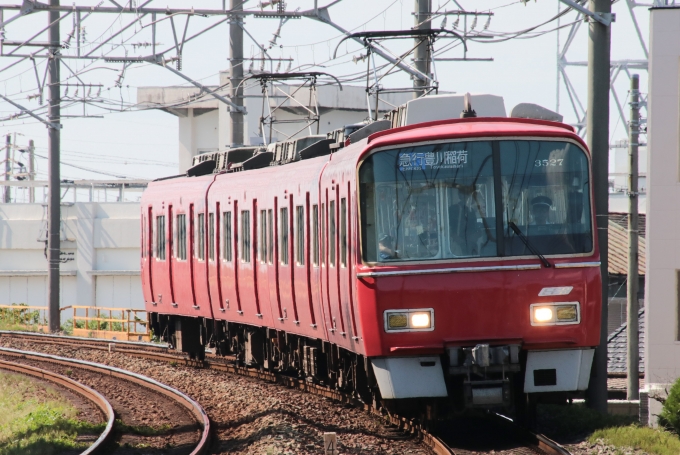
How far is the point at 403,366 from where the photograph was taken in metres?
9.89

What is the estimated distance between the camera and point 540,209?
32.4 ft

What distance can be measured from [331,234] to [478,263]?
2.46 metres

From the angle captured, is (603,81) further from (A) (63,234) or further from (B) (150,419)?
(A) (63,234)

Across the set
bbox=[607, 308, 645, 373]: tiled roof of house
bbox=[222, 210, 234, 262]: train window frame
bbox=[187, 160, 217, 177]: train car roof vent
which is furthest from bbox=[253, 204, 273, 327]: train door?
bbox=[607, 308, 645, 373]: tiled roof of house

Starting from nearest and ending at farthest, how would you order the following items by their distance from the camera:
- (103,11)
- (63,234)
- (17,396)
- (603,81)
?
1. (603,81)
2. (17,396)
3. (103,11)
4. (63,234)

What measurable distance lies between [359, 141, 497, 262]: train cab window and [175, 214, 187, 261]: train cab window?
9.66 metres

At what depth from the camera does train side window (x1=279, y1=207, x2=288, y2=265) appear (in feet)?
46.9

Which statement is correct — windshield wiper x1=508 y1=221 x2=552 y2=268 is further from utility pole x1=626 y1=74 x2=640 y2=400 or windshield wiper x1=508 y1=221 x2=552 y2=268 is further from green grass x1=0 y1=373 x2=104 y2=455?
utility pole x1=626 y1=74 x2=640 y2=400

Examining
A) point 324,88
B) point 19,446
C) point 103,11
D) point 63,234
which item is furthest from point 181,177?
point 324,88

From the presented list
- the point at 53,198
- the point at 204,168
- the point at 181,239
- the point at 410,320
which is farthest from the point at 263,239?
the point at 53,198

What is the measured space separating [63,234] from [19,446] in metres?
34.9

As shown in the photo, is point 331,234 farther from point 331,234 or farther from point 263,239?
point 263,239

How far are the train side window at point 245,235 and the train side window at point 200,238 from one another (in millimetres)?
2044

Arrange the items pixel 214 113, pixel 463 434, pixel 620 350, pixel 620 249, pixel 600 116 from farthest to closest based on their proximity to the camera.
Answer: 1. pixel 214 113
2. pixel 620 249
3. pixel 620 350
4. pixel 600 116
5. pixel 463 434
